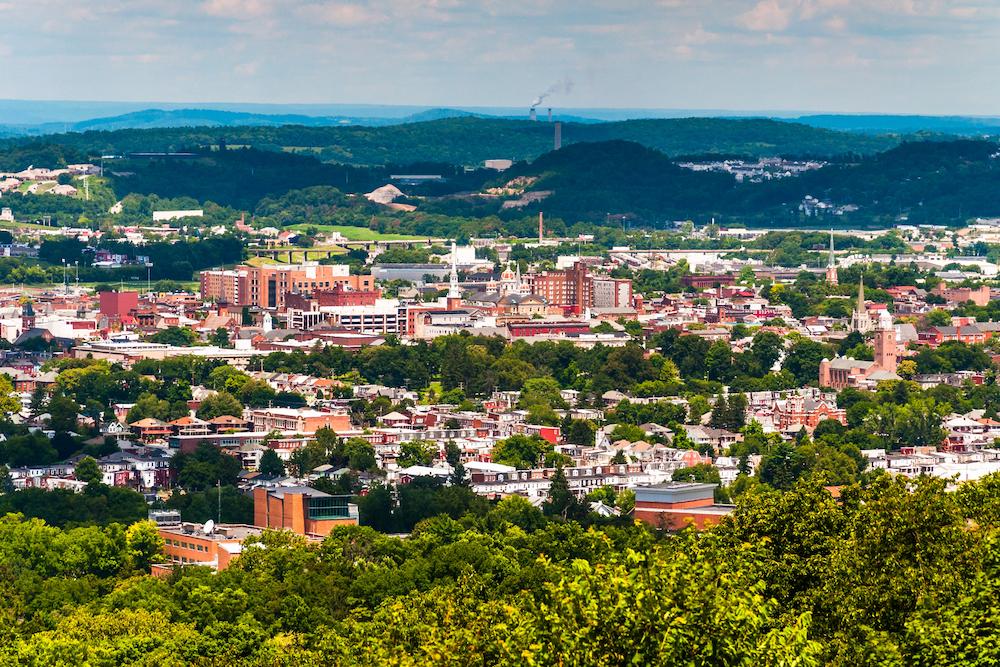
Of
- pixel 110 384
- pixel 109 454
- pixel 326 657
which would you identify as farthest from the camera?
pixel 110 384

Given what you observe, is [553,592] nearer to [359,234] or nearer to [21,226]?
[359,234]

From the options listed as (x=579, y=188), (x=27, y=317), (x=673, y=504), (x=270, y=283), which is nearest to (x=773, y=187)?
(x=579, y=188)

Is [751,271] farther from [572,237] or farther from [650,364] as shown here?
[650,364]

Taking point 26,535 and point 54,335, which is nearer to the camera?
point 26,535

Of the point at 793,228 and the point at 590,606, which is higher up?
the point at 590,606

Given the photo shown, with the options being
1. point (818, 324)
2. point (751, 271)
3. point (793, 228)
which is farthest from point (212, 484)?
point (793, 228)

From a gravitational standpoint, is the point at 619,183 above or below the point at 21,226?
below
